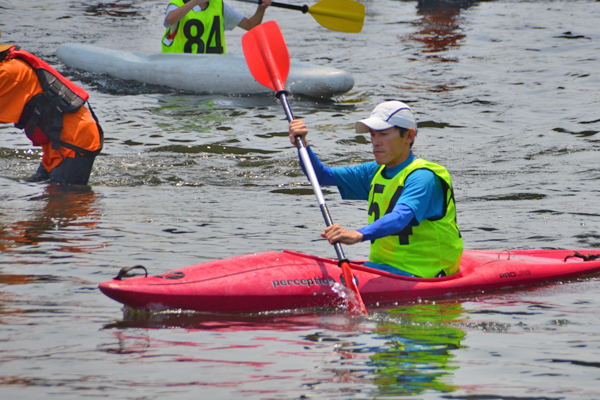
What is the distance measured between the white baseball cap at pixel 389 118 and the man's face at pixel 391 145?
0.04 meters

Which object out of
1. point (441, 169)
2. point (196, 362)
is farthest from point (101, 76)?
point (196, 362)

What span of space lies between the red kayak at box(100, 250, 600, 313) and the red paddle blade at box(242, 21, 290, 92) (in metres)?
1.74

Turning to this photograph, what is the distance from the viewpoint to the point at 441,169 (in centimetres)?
351

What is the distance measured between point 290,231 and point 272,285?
1.69 m

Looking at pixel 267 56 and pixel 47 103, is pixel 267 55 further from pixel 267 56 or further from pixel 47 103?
pixel 47 103

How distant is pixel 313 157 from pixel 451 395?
77.6 inches

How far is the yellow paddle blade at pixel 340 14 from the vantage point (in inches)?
279

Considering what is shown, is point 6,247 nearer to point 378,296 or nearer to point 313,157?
point 313,157

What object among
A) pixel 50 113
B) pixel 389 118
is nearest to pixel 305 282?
pixel 389 118

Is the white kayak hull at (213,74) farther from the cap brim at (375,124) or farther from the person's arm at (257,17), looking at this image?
the cap brim at (375,124)

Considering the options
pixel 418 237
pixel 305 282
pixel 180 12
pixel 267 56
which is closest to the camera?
pixel 305 282

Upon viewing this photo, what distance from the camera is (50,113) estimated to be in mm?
5391

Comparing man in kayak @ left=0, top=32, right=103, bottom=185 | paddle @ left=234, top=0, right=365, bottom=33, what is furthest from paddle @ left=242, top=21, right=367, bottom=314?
paddle @ left=234, top=0, right=365, bottom=33

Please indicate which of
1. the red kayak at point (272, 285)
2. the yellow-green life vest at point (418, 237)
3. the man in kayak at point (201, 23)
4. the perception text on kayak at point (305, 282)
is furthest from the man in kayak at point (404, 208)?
the man in kayak at point (201, 23)
